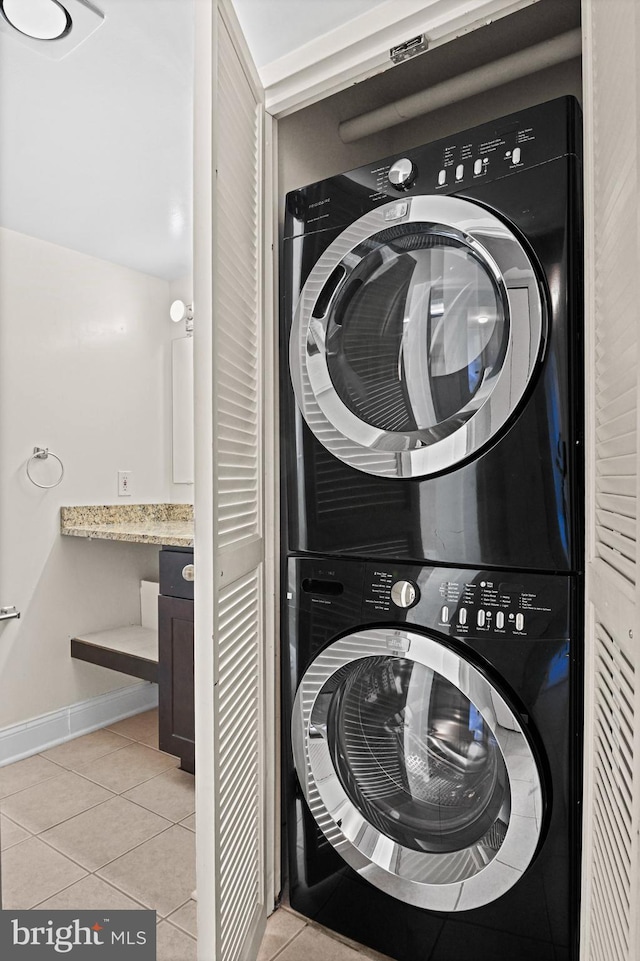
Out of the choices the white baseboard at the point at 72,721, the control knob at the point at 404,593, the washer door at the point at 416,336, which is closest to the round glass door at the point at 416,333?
the washer door at the point at 416,336

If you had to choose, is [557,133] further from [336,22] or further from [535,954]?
[535,954]

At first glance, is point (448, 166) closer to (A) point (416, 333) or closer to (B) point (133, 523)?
(A) point (416, 333)

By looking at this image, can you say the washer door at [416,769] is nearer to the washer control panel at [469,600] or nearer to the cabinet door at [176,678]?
the washer control panel at [469,600]

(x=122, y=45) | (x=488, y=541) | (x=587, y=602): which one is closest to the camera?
(x=587, y=602)

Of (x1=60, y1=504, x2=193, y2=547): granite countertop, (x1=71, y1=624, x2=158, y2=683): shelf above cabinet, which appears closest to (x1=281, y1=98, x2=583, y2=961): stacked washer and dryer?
(x1=60, y1=504, x2=193, y2=547): granite countertop

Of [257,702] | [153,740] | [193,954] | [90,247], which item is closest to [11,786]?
[153,740]

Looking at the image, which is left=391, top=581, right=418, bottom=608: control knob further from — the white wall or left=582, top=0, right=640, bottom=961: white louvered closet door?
the white wall

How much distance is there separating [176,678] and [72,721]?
827 millimetres

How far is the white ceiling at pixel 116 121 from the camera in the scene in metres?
1.42

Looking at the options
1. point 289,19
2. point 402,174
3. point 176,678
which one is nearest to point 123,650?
point 176,678

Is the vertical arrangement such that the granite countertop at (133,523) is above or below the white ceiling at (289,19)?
below

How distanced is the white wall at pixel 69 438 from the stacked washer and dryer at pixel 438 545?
4.99ft

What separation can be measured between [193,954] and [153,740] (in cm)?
127

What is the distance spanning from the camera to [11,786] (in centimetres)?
223
